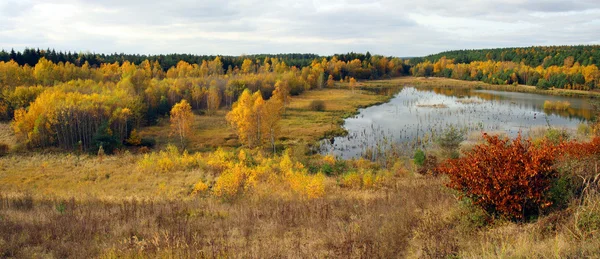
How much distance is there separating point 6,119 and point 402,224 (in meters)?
52.6

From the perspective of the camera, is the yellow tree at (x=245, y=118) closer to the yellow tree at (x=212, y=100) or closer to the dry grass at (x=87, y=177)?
the dry grass at (x=87, y=177)

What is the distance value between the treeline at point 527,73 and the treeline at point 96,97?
5282 centimetres

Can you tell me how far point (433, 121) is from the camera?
48.1 metres

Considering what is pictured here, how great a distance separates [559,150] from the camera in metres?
7.04

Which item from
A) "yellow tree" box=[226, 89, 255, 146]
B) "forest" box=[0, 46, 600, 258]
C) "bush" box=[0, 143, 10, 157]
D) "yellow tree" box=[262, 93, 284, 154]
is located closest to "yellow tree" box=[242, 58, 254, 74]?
"forest" box=[0, 46, 600, 258]

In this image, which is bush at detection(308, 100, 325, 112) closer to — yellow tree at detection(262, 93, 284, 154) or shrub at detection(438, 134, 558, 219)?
yellow tree at detection(262, 93, 284, 154)

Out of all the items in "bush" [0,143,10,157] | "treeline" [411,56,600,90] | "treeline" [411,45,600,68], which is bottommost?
"bush" [0,143,10,157]

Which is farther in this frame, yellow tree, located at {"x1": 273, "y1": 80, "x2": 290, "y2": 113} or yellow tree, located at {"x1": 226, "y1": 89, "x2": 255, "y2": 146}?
yellow tree, located at {"x1": 273, "y1": 80, "x2": 290, "y2": 113}

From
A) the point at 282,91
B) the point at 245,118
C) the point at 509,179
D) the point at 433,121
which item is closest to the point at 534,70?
the point at 433,121

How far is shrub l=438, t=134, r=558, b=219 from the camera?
20.1ft

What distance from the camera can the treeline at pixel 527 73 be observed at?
82000mm

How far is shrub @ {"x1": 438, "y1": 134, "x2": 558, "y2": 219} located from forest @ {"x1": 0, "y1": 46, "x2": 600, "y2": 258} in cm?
2

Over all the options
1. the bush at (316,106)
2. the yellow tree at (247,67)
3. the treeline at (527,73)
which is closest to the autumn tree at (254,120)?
the bush at (316,106)

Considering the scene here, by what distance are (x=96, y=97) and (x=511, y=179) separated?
40.4 m
